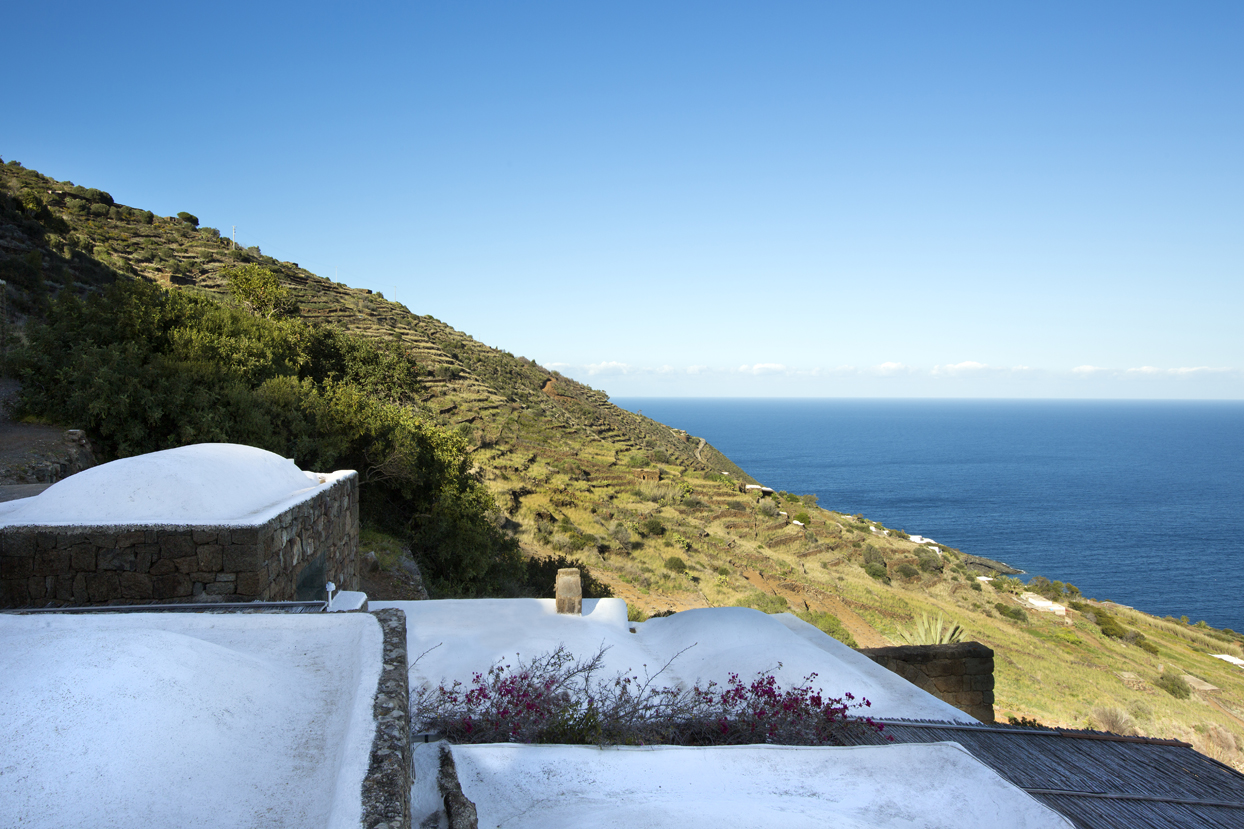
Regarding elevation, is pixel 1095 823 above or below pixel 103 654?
below

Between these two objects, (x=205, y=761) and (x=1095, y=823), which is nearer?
(x=205, y=761)

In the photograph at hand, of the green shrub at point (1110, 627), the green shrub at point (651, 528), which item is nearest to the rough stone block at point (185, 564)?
the green shrub at point (651, 528)

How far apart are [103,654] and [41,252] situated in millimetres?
26857

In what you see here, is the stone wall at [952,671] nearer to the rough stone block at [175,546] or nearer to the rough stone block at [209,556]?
the rough stone block at [209,556]

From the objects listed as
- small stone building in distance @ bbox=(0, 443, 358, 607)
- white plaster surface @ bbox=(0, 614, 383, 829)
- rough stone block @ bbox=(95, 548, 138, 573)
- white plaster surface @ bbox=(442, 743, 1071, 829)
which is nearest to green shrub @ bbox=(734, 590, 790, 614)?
white plaster surface @ bbox=(442, 743, 1071, 829)

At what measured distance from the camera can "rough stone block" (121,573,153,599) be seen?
4949 millimetres

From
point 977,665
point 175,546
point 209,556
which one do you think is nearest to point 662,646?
point 977,665

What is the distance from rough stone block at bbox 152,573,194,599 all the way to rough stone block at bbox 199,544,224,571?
160mm

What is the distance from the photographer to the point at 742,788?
3926 millimetres

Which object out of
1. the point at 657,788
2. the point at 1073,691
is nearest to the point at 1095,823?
the point at 657,788

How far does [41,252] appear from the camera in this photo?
21.5 m

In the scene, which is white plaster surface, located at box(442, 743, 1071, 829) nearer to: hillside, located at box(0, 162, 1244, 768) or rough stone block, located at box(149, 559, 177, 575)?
rough stone block, located at box(149, 559, 177, 575)

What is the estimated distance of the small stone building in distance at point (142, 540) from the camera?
4.85m

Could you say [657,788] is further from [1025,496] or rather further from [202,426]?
[1025,496]
